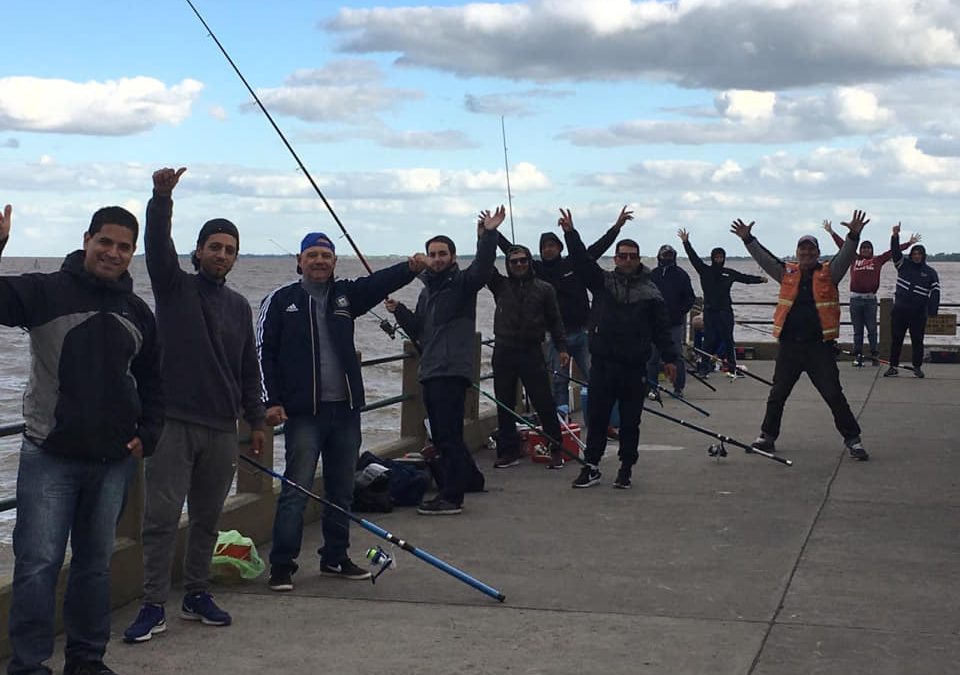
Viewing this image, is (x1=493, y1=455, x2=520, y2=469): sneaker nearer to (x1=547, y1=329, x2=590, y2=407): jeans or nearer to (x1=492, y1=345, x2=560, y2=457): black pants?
(x1=492, y1=345, x2=560, y2=457): black pants

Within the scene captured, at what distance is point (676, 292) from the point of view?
17531mm

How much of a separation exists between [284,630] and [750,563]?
278 cm

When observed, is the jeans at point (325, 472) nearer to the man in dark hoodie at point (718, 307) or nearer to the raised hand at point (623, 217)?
the raised hand at point (623, 217)

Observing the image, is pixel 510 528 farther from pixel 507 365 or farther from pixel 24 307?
pixel 24 307

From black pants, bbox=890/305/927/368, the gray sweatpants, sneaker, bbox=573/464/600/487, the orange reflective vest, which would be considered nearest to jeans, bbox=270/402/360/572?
the gray sweatpants

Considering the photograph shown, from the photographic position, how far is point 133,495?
282 inches

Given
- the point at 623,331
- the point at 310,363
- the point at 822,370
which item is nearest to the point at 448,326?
the point at 623,331

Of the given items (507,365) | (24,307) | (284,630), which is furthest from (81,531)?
(507,365)

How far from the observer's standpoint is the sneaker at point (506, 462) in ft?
38.7

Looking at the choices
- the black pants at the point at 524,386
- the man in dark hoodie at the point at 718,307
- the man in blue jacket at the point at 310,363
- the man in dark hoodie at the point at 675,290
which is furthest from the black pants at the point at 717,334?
the man in blue jacket at the point at 310,363

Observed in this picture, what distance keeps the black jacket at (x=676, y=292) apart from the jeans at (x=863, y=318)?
5.04m

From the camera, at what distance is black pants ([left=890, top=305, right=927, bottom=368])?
65.6ft

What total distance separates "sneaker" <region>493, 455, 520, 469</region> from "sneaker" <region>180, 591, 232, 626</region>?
5428 mm

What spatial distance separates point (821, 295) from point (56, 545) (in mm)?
7941
